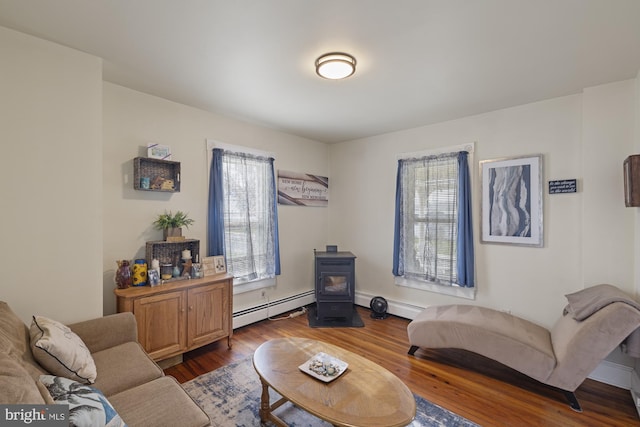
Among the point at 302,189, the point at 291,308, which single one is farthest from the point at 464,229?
the point at 291,308

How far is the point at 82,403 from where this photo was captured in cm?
117

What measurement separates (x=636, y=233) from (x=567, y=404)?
5.01ft

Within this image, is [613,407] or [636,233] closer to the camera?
[613,407]

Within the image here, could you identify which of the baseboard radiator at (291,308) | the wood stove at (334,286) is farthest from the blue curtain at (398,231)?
the wood stove at (334,286)

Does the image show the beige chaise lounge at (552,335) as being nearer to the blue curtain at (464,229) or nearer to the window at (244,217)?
the blue curtain at (464,229)

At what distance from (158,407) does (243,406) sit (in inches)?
33.9

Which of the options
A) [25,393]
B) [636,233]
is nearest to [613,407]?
[636,233]

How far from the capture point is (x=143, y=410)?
4.63ft

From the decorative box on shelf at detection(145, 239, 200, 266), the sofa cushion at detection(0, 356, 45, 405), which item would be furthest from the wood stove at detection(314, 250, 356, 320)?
the sofa cushion at detection(0, 356, 45, 405)

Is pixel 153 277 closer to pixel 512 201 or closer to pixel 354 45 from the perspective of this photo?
pixel 354 45

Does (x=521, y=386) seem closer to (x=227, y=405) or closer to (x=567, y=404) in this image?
(x=567, y=404)

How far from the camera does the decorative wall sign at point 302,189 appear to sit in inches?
162

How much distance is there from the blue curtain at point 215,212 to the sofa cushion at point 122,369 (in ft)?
4.51

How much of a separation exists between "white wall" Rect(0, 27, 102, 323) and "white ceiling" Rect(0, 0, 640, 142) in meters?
0.20
